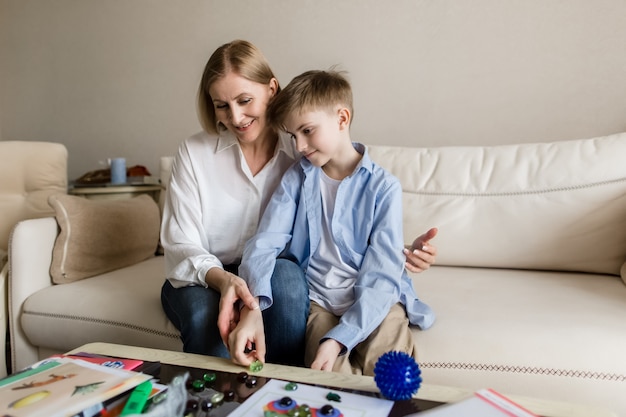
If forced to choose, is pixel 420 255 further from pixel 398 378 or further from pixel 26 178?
pixel 26 178

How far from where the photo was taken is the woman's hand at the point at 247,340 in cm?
84

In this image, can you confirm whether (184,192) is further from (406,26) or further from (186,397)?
(406,26)

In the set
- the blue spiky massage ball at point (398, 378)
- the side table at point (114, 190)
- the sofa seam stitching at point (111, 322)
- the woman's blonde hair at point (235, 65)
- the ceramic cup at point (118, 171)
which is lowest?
the sofa seam stitching at point (111, 322)

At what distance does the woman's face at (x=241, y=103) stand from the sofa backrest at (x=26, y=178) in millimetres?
1370

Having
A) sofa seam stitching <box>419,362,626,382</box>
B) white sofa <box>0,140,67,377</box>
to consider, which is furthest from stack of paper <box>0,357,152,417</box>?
white sofa <box>0,140,67,377</box>

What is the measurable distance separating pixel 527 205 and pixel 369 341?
0.79m

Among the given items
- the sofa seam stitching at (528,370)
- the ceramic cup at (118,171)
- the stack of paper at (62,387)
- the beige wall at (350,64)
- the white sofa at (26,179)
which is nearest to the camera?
the stack of paper at (62,387)

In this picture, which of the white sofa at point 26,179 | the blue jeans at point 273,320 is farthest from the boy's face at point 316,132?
the white sofa at point 26,179

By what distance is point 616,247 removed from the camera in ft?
4.69

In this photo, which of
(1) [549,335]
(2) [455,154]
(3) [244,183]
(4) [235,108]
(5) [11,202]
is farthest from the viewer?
(5) [11,202]

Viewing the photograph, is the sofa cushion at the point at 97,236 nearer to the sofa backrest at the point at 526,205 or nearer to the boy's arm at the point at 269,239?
the boy's arm at the point at 269,239

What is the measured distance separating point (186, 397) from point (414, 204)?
3.75ft

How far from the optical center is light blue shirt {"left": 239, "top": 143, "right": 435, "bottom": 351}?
1053 millimetres

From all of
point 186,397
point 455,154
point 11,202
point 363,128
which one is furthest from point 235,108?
point 11,202
